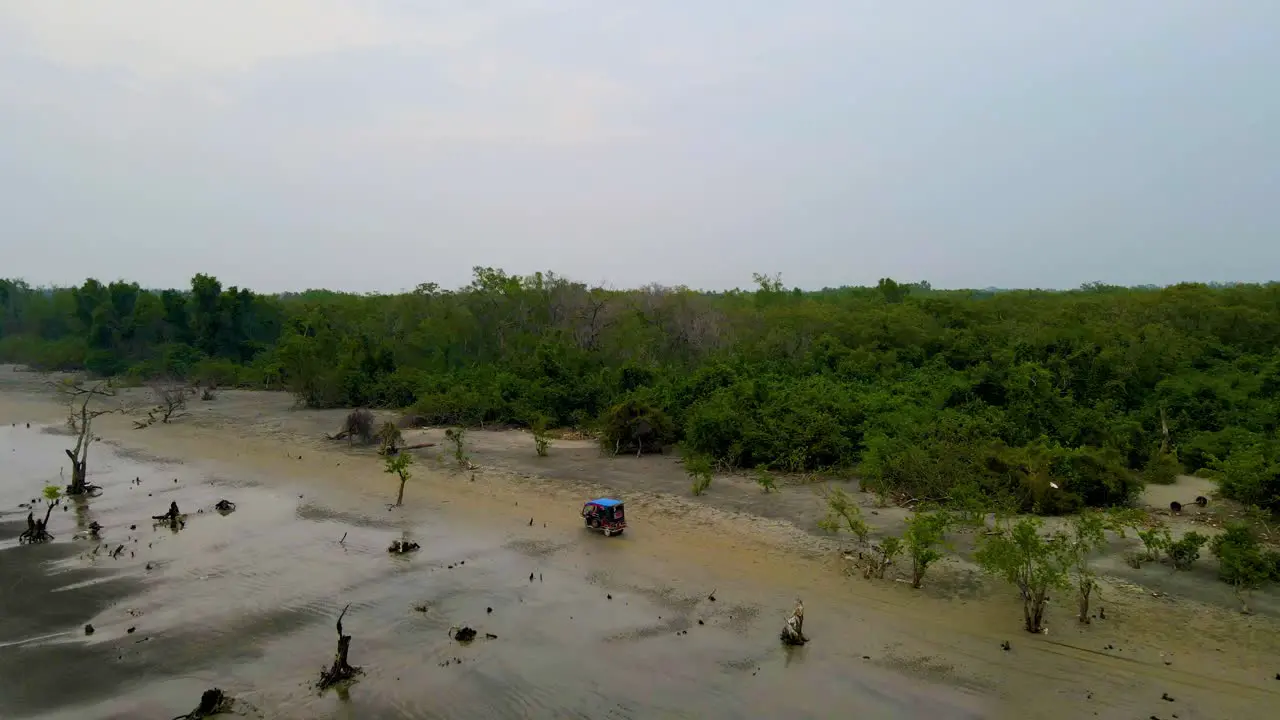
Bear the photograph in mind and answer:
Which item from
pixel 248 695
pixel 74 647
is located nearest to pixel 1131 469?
pixel 248 695

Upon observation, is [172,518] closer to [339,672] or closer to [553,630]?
[339,672]

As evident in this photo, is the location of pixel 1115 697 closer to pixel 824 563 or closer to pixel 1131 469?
pixel 824 563

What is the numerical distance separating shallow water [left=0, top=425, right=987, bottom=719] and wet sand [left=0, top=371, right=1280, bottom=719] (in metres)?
0.05

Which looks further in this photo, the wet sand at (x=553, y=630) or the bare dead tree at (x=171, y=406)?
the bare dead tree at (x=171, y=406)

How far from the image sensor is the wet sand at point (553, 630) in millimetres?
11039

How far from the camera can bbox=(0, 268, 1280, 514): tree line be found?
21.6 m

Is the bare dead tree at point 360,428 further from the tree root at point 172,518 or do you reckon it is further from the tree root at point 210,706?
the tree root at point 210,706

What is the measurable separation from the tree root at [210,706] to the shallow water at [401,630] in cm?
35

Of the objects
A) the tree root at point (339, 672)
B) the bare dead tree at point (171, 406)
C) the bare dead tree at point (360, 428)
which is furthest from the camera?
the bare dead tree at point (171, 406)

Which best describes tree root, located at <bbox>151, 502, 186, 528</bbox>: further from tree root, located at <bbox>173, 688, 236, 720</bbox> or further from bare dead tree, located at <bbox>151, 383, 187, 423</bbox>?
bare dead tree, located at <bbox>151, 383, 187, 423</bbox>

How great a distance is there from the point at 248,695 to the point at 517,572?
6290 mm

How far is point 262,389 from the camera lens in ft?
163

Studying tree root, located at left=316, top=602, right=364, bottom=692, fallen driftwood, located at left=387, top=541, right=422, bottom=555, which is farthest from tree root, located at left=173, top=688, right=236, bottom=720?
fallen driftwood, located at left=387, top=541, right=422, bottom=555

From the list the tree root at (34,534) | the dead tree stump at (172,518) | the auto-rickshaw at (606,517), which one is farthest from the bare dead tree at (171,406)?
the auto-rickshaw at (606,517)
